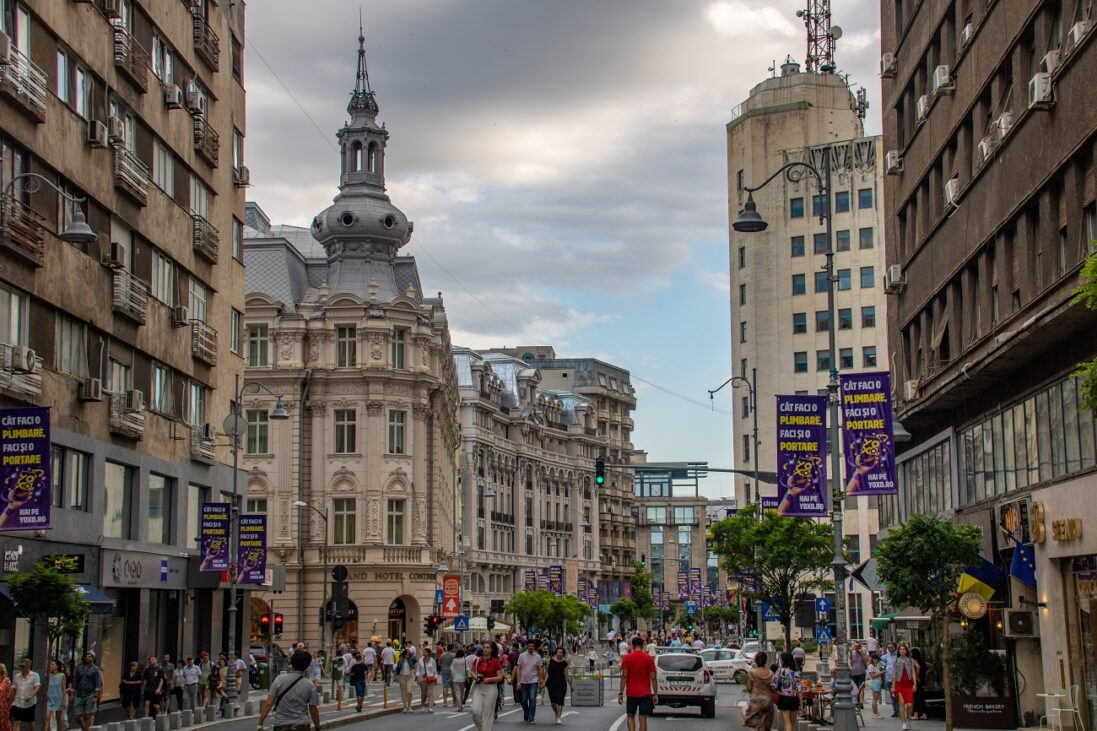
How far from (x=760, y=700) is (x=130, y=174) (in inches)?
890

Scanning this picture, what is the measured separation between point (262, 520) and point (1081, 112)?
26748mm

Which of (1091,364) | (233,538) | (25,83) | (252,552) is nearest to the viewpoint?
(1091,364)

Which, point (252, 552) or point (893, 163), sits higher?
point (893, 163)

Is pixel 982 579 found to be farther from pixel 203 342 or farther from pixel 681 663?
pixel 203 342

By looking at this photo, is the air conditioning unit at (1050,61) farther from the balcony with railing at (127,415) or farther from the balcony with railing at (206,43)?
the balcony with railing at (206,43)

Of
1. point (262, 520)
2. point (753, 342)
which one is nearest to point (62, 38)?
point (262, 520)

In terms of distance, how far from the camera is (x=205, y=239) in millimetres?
43688

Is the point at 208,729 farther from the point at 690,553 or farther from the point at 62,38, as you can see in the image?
the point at 690,553

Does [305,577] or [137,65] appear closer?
[137,65]

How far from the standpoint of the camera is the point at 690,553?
648ft

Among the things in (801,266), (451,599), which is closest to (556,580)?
(801,266)

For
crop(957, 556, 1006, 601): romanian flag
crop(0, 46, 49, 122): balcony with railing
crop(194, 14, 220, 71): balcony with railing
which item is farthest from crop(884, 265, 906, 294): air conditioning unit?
crop(0, 46, 49, 122): balcony with railing

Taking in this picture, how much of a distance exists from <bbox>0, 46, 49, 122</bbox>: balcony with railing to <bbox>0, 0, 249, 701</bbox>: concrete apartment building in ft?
0.20

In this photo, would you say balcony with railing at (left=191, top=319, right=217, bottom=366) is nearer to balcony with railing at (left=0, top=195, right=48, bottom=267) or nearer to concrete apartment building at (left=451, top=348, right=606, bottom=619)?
balcony with railing at (left=0, top=195, right=48, bottom=267)
